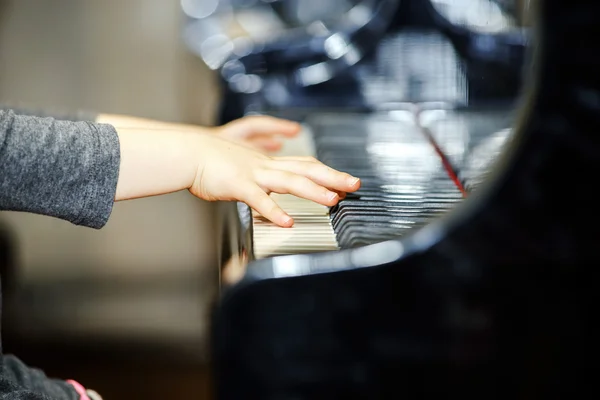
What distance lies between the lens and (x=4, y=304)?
2471 millimetres

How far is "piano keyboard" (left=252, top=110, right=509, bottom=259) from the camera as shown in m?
0.80

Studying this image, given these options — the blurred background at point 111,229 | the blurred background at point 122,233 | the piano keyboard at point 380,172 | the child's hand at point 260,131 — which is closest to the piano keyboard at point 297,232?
the piano keyboard at point 380,172

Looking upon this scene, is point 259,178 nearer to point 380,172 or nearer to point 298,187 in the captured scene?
point 298,187

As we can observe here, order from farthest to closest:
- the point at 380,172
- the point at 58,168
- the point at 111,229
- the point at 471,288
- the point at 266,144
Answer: the point at 111,229 < the point at 266,144 < the point at 380,172 < the point at 58,168 < the point at 471,288

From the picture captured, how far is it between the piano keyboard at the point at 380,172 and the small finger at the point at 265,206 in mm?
10

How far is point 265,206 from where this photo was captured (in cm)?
84

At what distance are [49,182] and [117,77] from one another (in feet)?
6.68

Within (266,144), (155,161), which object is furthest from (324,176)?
(266,144)

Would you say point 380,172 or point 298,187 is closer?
point 298,187

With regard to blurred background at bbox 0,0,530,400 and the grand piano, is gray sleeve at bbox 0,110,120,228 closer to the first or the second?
the grand piano

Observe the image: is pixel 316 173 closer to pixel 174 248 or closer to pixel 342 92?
pixel 342 92

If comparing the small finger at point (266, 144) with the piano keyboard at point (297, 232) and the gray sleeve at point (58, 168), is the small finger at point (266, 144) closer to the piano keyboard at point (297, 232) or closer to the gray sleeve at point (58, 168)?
the piano keyboard at point (297, 232)

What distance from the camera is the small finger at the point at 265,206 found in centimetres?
83

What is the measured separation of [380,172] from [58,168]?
1.38 feet
